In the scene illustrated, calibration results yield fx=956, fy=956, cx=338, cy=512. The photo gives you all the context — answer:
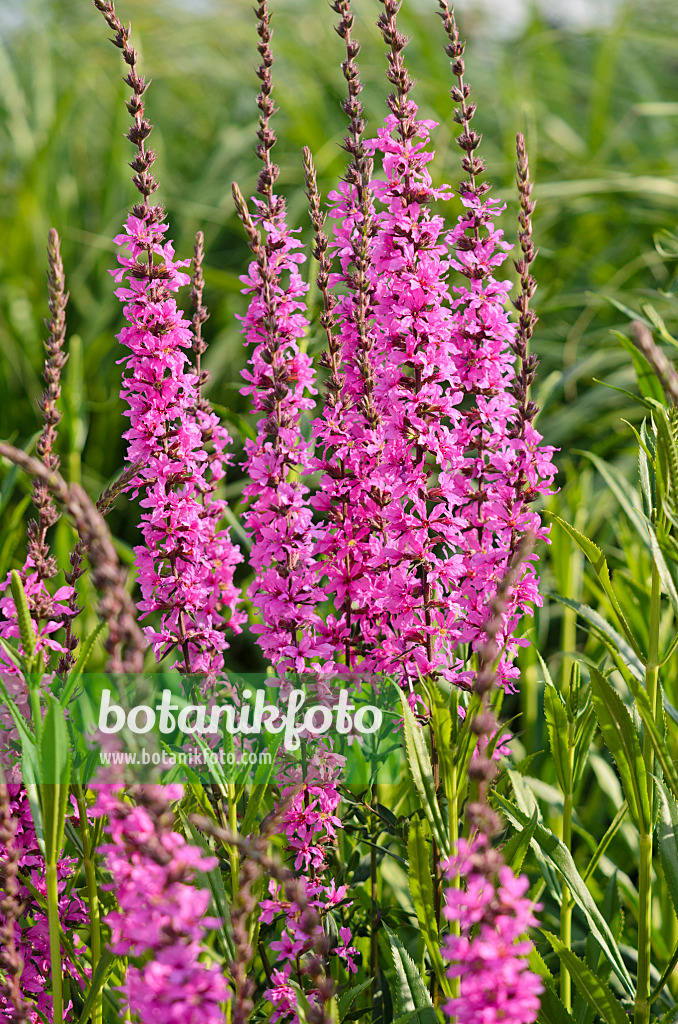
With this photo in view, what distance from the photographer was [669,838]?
145cm

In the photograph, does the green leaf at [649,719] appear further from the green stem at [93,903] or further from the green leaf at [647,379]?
the green stem at [93,903]

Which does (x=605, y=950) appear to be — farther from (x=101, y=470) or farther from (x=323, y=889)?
(x=101, y=470)

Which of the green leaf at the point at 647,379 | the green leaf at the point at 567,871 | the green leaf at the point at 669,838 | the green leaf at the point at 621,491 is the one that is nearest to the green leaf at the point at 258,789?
the green leaf at the point at 567,871

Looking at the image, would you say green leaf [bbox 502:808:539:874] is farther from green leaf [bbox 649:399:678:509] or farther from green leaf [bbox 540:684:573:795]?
green leaf [bbox 649:399:678:509]

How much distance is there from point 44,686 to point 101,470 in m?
3.27

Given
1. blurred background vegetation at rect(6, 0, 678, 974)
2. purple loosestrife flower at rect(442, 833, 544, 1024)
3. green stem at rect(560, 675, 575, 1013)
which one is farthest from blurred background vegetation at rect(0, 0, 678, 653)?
purple loosestrife flower at rect(442, 833, 544, 1024)

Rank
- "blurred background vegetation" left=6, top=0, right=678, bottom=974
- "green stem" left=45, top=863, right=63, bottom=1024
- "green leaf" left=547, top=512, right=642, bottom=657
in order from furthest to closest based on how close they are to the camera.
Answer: "blurred background vegetation" left=6, top=0, right=678, bottom=974 < "green leaf" left=547, top=512, right=642, bottom=657 < "green stem" left=45, top=863, right=63, bottom=1024

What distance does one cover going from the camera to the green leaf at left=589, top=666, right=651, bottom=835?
1307 millimetres

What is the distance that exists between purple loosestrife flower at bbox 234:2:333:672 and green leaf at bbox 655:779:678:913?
0.56m

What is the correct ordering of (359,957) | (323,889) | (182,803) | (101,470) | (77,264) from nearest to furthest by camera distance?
(323,889) < (182,803) < (359,957) < (101,470) < (77,264)

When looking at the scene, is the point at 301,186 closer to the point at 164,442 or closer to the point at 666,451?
the point at 164,442

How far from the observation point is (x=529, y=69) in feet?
18.1

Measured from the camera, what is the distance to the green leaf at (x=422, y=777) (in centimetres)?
121

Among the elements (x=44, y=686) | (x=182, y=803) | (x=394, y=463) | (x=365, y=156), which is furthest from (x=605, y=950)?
(x=365, y=156)
